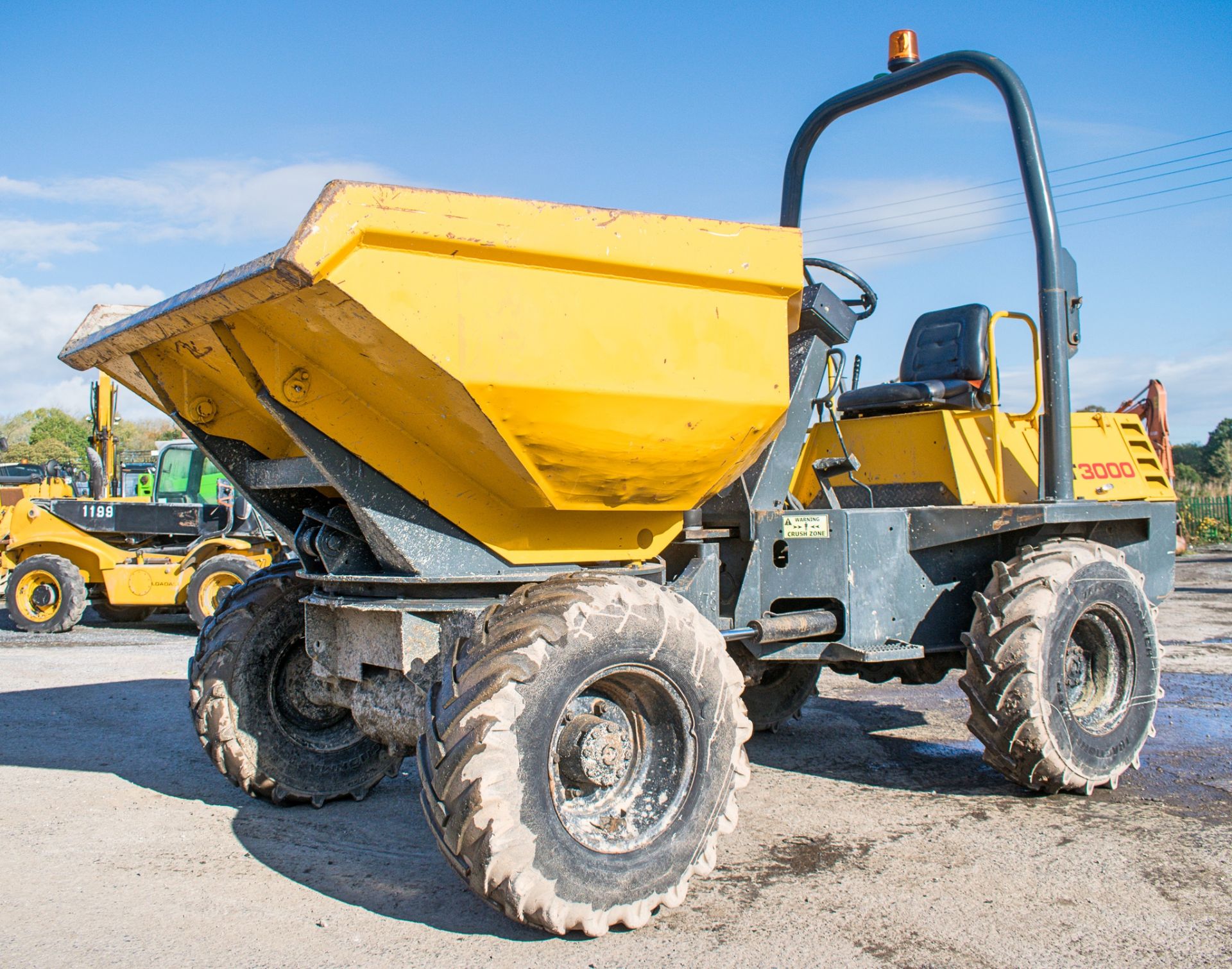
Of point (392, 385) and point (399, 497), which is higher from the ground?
point (392, 385)

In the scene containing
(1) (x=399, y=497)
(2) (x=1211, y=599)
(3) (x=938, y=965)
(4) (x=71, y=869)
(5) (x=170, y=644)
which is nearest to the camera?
(3) (x=938, y=965)

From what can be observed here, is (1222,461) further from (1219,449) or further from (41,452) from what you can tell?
(41,452)

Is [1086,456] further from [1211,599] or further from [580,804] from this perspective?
[1211,599]

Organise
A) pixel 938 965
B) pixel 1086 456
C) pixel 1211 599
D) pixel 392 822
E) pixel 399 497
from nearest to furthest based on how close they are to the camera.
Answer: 1. pixel 938 965
2. pixel 399 497
3. pixel 392 822
4. pixel 1086 456
5. pixel 1211 599

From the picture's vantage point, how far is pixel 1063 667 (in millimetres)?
4754

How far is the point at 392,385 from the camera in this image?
10.6 ft

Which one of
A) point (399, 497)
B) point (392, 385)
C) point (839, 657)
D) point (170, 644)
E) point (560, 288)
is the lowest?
point (170, 644)

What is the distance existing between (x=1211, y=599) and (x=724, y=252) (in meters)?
12.5

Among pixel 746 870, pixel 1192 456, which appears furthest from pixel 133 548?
pixel 1192 456

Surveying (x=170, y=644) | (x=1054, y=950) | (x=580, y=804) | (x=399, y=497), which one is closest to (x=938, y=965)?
(x=1054, y=950)

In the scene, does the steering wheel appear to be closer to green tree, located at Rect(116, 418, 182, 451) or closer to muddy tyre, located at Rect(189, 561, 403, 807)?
muddy tyre, located at Rect(189, 561, 403, 807)

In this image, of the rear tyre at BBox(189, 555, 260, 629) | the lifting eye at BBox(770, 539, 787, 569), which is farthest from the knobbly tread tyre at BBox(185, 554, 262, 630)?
the lifting eye at BBox(770, 539, 787, 569)

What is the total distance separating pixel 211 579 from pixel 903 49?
890 centimetres

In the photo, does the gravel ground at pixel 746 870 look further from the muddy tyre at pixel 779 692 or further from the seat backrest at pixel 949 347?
the seat backrest at pixel 949 347
